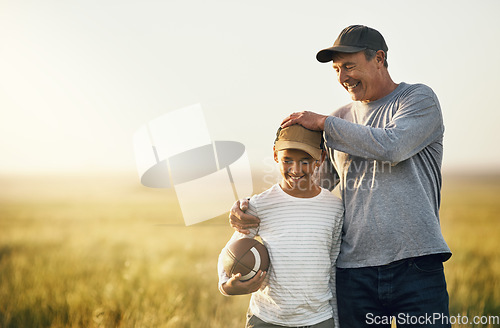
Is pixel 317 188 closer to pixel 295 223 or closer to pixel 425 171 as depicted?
pixel 295 223

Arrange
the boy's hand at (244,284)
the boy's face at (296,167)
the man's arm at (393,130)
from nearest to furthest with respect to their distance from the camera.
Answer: the man's arm at (393,130)
the boy's hand at (244,284)
the boy's face at (296,167)

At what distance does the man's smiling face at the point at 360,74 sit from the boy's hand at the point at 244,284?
1.45 metres

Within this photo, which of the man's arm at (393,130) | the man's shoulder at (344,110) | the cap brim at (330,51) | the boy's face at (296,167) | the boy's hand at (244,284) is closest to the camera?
the man's arm at (393,130)

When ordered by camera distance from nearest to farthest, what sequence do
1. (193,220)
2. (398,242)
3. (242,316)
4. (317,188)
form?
(398,242) < (317,188) < (242,316) < (193,220)

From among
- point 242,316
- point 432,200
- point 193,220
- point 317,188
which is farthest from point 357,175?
point 193,220

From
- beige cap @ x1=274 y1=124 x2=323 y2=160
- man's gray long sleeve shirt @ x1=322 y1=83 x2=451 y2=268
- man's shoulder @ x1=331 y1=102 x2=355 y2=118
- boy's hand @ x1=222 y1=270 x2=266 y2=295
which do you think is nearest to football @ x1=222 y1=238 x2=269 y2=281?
boy's hand @ x1=222 y1=270 x2=266 y2=295

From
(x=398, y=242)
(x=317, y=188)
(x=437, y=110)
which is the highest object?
(x=437, y=110)

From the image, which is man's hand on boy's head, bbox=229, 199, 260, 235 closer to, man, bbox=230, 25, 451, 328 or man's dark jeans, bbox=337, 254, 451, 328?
man, bbox=230, 25, 451, 328

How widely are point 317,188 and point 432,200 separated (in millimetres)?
782

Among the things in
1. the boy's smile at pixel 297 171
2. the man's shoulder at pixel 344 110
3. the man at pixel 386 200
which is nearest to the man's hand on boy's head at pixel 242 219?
the man at pixel 386 200

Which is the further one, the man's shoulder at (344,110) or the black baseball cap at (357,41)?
the man's shoulder at (344,110)

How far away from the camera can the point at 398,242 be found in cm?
318

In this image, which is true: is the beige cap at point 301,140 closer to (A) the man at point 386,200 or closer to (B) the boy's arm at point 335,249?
(A) the man at point 386,200

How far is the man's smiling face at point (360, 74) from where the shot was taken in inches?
134
